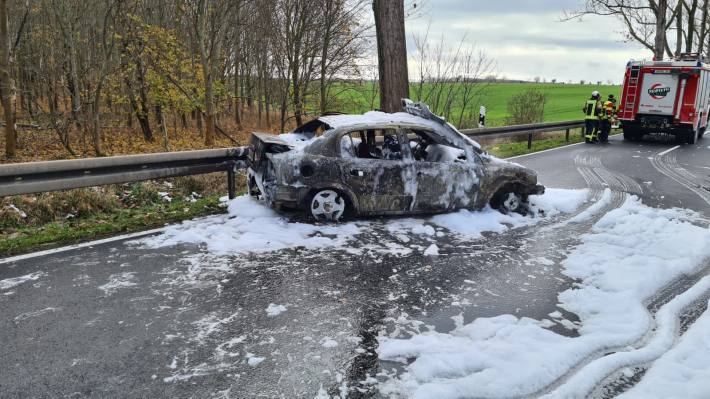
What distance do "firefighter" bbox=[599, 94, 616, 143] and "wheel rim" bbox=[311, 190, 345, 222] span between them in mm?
15426

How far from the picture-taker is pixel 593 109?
1839 centimetres

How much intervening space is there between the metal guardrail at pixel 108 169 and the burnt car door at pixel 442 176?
282 cm

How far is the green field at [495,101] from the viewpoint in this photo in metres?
25.3

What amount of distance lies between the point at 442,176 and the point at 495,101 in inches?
2407

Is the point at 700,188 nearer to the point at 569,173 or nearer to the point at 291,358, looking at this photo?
the point at 569,173

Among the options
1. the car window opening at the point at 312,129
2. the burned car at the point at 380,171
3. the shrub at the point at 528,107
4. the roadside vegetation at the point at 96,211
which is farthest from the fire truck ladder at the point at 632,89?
the roadside vegetation at the point at 96,211

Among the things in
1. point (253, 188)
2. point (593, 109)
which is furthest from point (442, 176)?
point (593, 109)

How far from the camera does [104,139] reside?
70.4 feet

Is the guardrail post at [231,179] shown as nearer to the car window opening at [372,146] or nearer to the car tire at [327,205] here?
the car tire at [327,205]

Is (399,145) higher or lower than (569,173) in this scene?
higher

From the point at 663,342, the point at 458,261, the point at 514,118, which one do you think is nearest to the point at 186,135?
the point at 514,118

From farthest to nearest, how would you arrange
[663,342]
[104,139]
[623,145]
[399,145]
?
[104,139] → [623,145] → [399,145] → [663,342]

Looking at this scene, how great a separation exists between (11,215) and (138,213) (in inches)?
69.4

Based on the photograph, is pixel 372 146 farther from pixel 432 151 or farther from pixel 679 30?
pixel 679 30
